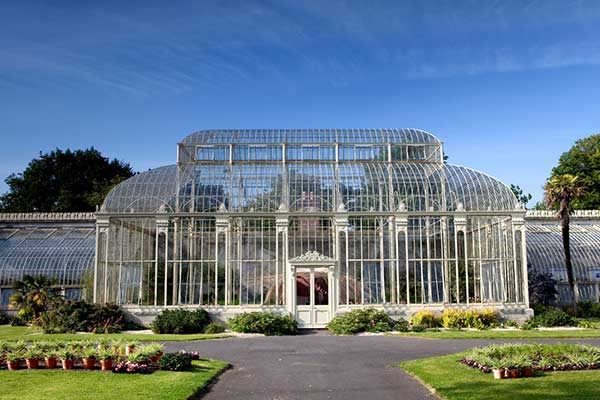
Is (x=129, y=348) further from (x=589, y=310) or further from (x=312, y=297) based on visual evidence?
(x=589, y=310)

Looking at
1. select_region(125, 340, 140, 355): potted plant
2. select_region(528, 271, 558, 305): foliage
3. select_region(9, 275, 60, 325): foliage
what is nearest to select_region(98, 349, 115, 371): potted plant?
select_region(125, 340, 140, 355): potted plant

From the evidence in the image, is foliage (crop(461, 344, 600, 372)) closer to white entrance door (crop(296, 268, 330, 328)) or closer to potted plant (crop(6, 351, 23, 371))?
potted plant (crop(6, 351, 23, 371))

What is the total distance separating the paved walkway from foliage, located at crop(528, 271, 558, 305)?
12077 mm

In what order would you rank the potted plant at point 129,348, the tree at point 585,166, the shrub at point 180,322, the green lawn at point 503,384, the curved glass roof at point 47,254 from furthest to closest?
the tree at point 585,166, the curved glass roof at point 47,254, the shrub at point 180,322, the potted plant at point 129,348, the green lawn at point 503,384

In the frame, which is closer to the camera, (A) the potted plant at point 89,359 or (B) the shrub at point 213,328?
(A) the potted plant at point 89,359

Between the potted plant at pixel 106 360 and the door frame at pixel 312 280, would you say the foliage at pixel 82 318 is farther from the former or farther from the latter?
the potted plant at pixel 106 360

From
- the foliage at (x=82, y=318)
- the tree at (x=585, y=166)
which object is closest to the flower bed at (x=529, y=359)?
the foliage at (x=82, y=318)

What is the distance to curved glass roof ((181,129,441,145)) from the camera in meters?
36.2

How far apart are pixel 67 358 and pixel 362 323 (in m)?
15.8

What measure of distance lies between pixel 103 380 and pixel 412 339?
561 inches

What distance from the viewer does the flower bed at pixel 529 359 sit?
14.8 meters

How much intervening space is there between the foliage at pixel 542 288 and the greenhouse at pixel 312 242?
410 centimetres

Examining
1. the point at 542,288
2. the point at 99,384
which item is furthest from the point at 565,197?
the point at 99,384

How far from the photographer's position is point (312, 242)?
31703 millimetres
